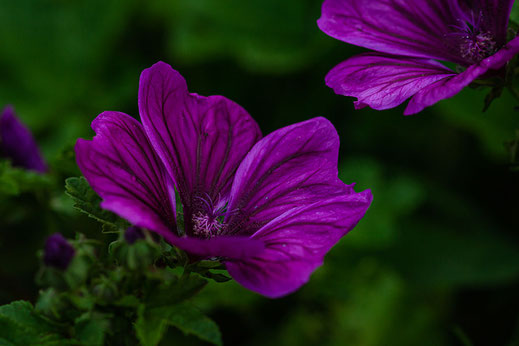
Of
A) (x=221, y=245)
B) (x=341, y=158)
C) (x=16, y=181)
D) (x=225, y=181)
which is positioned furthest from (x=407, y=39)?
(x=341, y=158)

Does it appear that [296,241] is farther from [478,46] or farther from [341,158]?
[341,158]

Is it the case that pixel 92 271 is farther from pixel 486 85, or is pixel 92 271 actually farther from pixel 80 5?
pixel 80 5

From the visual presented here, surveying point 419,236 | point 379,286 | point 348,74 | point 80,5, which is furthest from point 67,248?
point 80,5

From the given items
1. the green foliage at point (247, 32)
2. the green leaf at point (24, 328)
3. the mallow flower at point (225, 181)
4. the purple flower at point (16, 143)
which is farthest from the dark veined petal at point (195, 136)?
the green foliage at point (247, 32)

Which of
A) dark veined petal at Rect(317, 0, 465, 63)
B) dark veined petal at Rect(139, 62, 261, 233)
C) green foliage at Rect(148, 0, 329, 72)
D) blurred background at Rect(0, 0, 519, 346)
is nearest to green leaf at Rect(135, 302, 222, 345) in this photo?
dark veined petal at Rect(139, 62, 261, 233)

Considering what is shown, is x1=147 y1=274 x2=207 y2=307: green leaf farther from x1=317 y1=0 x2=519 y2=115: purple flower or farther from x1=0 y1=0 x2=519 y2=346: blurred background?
x1=0 y1=0 x2=519 y2=346: blurred background

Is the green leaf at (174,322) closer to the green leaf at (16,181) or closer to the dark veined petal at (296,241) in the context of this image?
the dark veined petal at (296,241)
